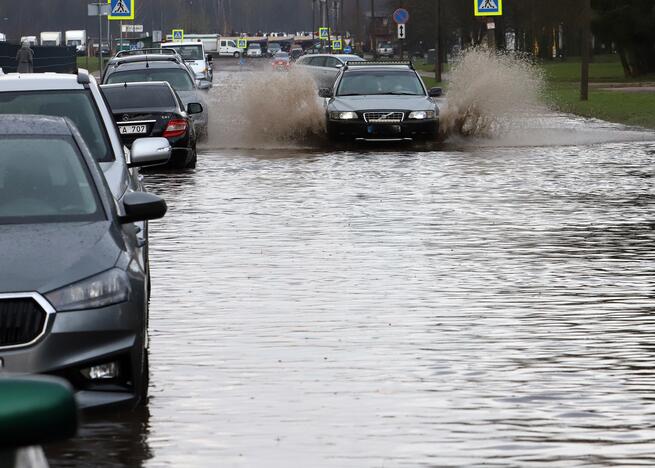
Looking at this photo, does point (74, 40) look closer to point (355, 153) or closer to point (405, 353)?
point (355, 153)

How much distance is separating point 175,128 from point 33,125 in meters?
16.0

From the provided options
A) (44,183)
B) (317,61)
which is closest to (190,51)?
(317,61)

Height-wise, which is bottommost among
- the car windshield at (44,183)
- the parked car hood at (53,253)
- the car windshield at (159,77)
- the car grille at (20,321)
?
the car windshield at (159,77)

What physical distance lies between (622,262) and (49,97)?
449 cm

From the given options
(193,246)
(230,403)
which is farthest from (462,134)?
(230,403)

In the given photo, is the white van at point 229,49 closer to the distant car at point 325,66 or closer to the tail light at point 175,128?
the distant car at point 325,66

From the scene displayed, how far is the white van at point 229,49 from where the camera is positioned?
190250 millimetres

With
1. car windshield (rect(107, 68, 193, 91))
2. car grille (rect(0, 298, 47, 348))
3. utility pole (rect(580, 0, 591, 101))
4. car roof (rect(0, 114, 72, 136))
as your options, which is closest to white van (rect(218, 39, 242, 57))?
utility pole (rect(580, 0, 591, 101))

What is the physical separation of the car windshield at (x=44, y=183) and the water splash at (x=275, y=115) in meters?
22.1

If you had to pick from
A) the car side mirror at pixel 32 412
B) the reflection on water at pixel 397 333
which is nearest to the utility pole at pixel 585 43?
the reflection on water at pixel 397 333

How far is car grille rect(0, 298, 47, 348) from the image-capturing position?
6.69m

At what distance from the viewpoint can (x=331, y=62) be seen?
2589 inches

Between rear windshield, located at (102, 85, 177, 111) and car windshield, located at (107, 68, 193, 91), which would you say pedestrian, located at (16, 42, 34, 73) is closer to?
car windshield, located at (107, 68, 193, 91)

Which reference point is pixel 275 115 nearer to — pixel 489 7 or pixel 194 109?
pixel 194 109
